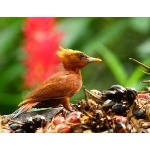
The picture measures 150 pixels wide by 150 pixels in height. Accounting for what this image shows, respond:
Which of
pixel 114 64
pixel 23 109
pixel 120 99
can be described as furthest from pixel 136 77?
pixel 23 109

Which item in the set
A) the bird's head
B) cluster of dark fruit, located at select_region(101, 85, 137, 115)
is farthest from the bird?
cluster of dark fruit, located at select_region(101, 85, 137, 115)

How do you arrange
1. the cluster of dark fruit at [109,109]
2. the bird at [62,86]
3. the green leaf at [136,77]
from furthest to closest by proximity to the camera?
the green leaf at [136,77] < the bird at [62,86] < the cluster of dark fruit at [109,109]

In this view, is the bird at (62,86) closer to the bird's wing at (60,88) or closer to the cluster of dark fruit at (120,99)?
the bird's wing at (60,88)

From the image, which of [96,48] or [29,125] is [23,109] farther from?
[96,48]

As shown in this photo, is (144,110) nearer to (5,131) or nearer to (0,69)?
(5,131)

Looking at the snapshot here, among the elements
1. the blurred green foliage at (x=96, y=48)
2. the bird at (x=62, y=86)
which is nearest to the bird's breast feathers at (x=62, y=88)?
the bird at (x=62, y=86)
